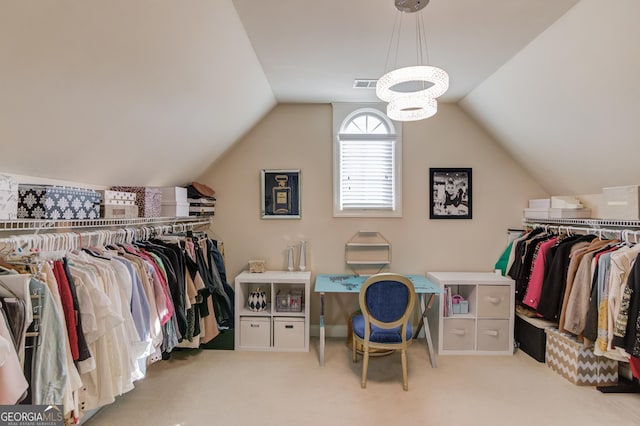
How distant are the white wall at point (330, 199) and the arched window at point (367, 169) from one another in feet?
0.37

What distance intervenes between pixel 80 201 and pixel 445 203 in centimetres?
334

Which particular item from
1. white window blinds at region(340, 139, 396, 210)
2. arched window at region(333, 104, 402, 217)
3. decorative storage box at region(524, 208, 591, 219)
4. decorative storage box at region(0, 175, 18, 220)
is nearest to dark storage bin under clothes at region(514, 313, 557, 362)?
decorative storage box at region(524, 208, 591, 219)

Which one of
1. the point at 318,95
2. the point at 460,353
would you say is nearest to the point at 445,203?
the point at 460,353

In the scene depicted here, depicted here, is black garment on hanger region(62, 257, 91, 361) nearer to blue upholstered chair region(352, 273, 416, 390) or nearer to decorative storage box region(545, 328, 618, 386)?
blue upholstered chair region(352, 273, 416, 390)

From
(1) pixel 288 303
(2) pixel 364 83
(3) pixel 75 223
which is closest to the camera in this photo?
(3) pixel 75 223

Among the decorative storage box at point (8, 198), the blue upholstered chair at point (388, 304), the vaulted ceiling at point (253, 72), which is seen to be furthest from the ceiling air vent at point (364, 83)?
the decorative storage box at point (8, 198)

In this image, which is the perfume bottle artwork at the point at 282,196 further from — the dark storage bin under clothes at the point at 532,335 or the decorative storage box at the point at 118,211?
the dark storage bin under clothes at the point at 532,335

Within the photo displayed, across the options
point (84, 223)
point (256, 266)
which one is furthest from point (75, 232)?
point (256, 266)

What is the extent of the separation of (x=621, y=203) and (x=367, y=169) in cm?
220

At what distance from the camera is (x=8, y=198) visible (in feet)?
5.13

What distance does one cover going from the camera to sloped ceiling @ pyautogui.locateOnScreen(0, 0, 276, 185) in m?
1.29

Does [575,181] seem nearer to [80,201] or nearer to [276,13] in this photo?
[276,13]

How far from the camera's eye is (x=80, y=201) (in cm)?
196

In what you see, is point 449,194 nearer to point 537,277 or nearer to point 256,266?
point 537,277
